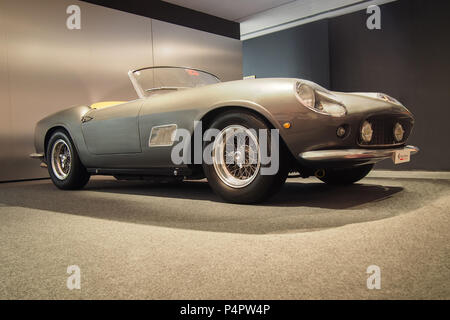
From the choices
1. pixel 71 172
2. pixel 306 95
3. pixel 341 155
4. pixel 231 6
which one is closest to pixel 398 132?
pixel 341 155

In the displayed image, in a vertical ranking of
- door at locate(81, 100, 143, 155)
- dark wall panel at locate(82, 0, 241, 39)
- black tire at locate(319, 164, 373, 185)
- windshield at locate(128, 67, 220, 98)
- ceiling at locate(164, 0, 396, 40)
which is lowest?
black tire at locate(319, 164, 373, 185)

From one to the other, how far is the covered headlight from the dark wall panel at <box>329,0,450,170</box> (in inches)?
192

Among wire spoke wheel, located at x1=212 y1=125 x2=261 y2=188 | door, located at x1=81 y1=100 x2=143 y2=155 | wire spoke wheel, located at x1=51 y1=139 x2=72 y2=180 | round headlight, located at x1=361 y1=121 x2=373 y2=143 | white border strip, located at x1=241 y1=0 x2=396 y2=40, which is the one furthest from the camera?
white border strip, located at x1=241 y1=0 x2=396 y2=40

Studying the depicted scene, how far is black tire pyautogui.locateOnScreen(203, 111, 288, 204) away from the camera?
98.1 inches

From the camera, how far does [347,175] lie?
358 centimetres

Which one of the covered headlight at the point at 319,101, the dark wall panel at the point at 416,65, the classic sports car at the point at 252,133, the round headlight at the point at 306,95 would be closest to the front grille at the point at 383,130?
the classic sports car at the point at 252,133

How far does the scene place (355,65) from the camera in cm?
747

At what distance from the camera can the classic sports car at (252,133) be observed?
239cm

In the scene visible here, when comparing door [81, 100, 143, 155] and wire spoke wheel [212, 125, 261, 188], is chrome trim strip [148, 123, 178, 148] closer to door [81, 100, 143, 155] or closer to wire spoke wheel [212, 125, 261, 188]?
door [81, 100, 143, 155]

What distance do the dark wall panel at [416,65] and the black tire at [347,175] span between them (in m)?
3.60

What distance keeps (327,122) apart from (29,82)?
17.8ft

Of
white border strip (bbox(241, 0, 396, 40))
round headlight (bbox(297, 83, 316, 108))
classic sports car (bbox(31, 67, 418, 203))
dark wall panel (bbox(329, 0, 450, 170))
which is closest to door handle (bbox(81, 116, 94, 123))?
classic sports car (bbox(31, 67, 418, 203))
